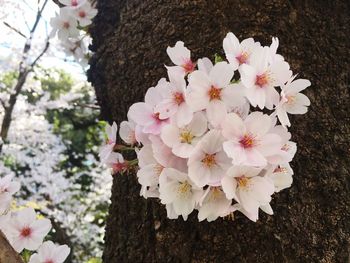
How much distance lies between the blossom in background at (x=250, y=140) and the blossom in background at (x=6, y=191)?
66cm

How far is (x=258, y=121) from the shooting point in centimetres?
75

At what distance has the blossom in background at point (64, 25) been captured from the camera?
147cm

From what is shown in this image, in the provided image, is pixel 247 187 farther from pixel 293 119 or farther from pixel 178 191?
pixel 293 119

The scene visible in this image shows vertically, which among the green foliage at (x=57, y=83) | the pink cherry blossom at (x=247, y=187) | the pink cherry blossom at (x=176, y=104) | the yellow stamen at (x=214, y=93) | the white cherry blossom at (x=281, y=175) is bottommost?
the white cherry blossom at (x=281, y=175)

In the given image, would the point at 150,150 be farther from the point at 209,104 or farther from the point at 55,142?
the point at 55,142

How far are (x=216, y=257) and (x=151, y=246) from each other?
6.7 inches

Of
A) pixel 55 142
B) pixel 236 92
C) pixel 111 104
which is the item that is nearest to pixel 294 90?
pixel 236 92

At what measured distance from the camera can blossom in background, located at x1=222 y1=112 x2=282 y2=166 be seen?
2.30 feet

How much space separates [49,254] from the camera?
1.10 meters

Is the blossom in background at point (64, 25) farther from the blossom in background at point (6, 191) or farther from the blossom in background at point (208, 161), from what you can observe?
the blossom in background at point (208, 161)

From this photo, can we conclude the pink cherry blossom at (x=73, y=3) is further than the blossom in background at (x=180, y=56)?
Yes

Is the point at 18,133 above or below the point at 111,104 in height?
above

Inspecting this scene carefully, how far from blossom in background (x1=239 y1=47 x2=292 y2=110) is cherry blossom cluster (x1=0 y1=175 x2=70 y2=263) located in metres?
0.64

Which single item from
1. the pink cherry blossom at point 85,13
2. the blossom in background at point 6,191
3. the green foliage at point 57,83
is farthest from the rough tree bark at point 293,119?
the green foliage at point 57,83
